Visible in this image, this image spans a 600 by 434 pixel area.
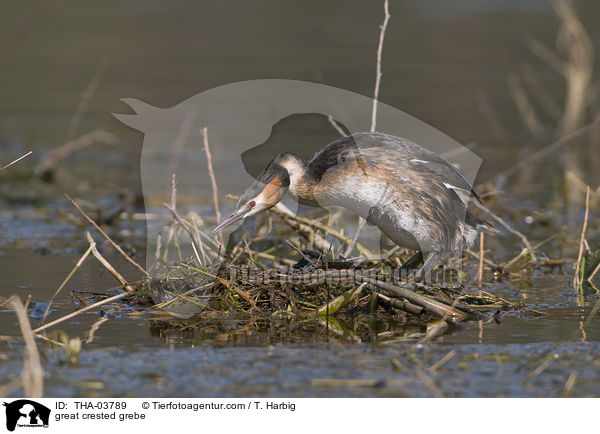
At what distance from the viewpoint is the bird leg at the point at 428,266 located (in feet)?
22.4

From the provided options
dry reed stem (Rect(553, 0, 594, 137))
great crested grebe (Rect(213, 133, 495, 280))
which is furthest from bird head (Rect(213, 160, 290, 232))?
dry reed stem (Rect(553, 0, 594, 137))

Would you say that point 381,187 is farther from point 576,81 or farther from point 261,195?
point 576,81

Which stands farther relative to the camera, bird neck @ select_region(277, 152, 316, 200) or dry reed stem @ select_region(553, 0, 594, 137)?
dry reed stem @ select_region(553, 0, 594, 137)

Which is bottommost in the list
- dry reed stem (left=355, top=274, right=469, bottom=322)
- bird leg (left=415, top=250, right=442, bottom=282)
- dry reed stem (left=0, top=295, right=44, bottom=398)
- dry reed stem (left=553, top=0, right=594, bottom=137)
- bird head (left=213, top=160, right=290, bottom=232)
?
dry reed stem (left=0, top=295, right=44, bottom=398)
